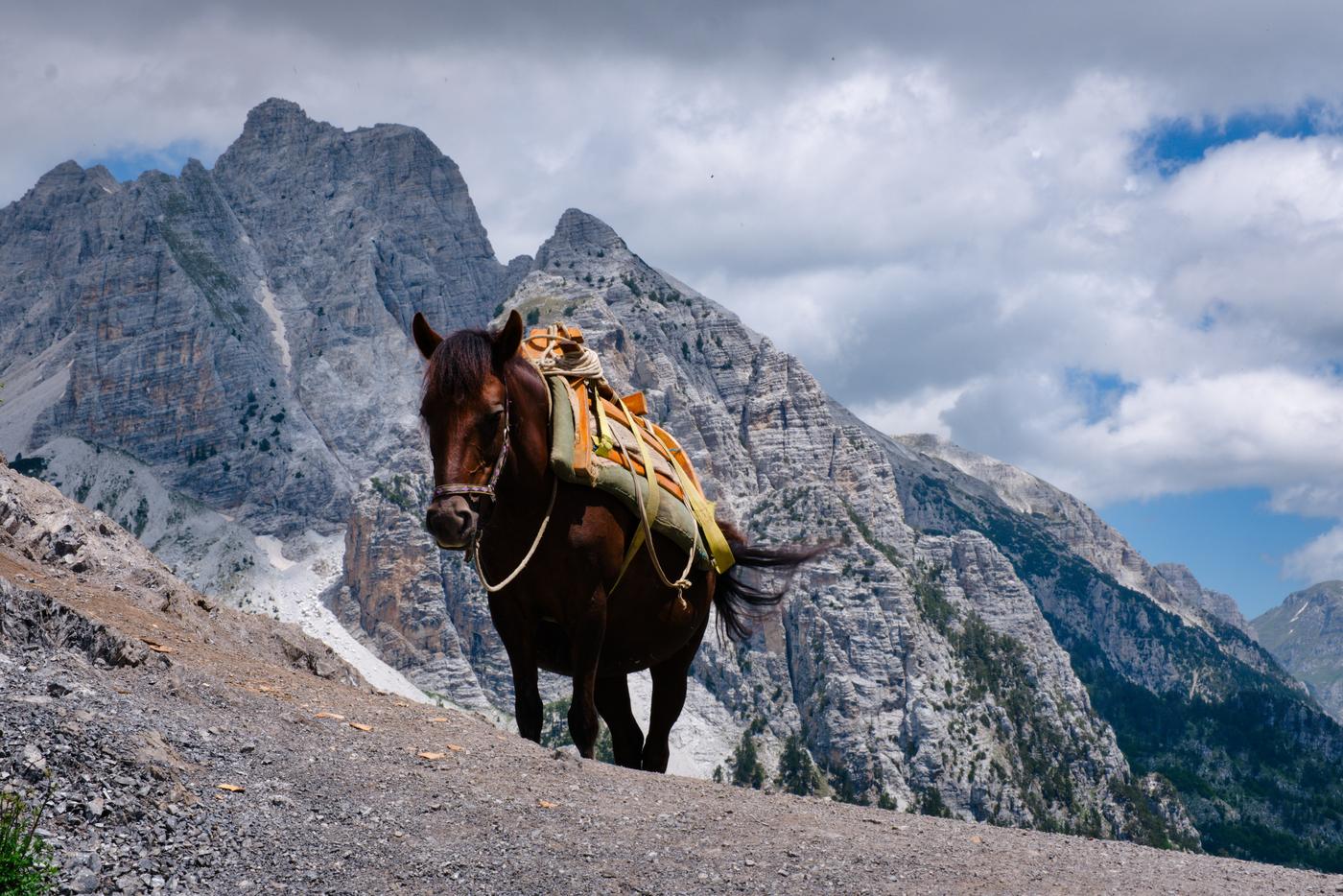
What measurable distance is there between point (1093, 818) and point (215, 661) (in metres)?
190

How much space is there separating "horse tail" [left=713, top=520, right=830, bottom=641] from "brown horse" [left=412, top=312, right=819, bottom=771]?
7.11ft

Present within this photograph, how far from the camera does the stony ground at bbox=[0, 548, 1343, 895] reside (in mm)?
7656

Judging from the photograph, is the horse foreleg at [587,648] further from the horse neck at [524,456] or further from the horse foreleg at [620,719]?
the horse foreleg at [620,719]

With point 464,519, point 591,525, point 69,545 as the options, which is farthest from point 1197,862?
point 69,545

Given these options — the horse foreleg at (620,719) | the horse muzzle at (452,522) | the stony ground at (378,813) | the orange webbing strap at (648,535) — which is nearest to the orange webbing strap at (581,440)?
the orange webbing strap at (648,535)

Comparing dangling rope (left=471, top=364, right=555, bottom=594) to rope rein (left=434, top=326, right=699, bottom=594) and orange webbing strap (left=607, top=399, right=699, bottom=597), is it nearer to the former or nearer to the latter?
rope rein (left=434, top=326, right=699, bottom=594)

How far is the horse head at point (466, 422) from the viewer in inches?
389

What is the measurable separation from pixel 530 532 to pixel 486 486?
0.85 m

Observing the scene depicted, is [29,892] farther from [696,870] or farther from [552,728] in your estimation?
[552,728]

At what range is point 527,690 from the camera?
11.4m

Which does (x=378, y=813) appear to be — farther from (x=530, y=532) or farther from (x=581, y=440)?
(x=581, y=440)

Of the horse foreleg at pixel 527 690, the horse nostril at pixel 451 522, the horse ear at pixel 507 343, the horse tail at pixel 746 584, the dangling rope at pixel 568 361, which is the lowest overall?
the horse foreleg at pixel 527 690

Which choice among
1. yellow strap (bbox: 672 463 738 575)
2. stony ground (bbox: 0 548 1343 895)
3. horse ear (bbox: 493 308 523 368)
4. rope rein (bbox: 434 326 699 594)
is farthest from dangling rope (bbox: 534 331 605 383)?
stony ground (bbox: 0 548 1343 895)

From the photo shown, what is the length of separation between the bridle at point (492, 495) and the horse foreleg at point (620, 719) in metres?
2.97
